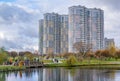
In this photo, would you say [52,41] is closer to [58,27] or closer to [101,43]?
[58,27]

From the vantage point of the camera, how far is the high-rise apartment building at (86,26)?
108 metres

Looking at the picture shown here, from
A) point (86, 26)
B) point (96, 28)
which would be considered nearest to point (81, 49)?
point (86, 26)

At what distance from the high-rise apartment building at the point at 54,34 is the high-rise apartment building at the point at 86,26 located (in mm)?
5316

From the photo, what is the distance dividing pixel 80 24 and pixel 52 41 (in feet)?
41.7

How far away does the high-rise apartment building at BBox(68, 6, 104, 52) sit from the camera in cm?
10844

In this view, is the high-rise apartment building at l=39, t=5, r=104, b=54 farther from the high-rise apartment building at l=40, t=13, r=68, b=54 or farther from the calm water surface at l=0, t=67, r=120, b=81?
the calm water surface at l=0, t=67, r=120, b=81

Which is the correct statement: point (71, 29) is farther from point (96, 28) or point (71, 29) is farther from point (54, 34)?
point (96, 28)

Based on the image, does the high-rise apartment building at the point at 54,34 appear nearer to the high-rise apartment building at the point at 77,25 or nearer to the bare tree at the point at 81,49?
the high-rise apartment building at the point at 77,25

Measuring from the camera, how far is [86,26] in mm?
111375

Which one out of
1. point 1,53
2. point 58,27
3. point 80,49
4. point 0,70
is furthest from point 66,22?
point 0,70

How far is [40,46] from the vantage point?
116 meters

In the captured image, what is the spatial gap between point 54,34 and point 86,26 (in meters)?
12.9

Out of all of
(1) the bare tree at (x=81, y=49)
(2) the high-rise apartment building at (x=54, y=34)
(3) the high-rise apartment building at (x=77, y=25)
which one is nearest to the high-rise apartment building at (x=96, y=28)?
(3) the high-rise apartment building at (x=77, y=25)

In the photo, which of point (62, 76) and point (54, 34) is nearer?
point (62, 76)
